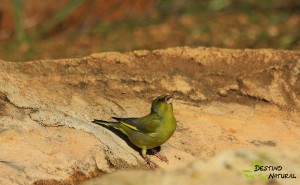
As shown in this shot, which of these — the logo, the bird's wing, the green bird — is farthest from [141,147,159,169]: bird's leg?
the logo

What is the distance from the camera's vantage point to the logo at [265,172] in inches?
197

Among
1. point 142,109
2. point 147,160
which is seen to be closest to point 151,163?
point 147,160

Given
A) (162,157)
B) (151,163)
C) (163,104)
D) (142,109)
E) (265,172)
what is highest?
(142,109)

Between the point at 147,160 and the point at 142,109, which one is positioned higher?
the point at 142,109

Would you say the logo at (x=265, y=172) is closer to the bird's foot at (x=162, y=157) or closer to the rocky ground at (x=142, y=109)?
the rocky ground at (x=142, y=109)

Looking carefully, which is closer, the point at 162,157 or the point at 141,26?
the point at 162,157

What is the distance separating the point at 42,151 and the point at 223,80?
197 cm

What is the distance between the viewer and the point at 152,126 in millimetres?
5945

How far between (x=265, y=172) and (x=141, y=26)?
6881mm

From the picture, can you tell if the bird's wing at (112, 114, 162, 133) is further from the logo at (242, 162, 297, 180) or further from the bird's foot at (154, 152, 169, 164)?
the logo at (242, 162, 297, 180)

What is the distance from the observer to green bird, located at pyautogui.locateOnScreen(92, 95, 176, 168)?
19.5 ft

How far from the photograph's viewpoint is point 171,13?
39.9 ft

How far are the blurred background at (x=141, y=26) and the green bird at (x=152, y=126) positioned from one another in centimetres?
436

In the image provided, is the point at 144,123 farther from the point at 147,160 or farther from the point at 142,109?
the point at 142,109
